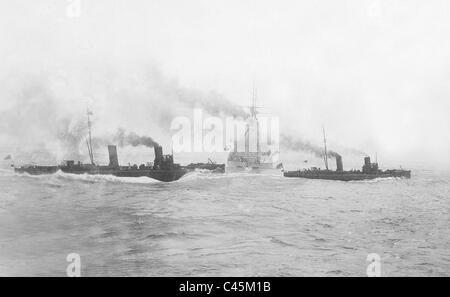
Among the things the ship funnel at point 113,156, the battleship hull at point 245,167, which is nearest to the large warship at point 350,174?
the battleship hull at point 245,167

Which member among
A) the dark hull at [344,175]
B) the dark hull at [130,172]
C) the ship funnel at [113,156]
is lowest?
the dark hull at [344,175]

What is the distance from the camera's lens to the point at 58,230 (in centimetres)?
1490

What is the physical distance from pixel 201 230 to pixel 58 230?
564 centimetres

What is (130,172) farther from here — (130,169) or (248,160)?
(248,160)

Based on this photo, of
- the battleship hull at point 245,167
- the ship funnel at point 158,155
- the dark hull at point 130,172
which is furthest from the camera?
the battleship hull at point 245,167

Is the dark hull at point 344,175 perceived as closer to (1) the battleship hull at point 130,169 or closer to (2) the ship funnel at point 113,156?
(1) the battleship hull at point 130,169

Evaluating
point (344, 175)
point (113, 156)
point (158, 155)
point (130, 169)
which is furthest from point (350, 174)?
point (113, 156)

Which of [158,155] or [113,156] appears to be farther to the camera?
[113,156]

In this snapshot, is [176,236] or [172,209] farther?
[172,209]

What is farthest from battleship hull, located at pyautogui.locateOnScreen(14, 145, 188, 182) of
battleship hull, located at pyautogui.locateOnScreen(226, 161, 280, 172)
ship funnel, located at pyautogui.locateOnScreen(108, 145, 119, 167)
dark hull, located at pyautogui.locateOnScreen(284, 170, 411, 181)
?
battleship hull, located at pyautogui.locateOnScreen(226, 161, 280, 172)
